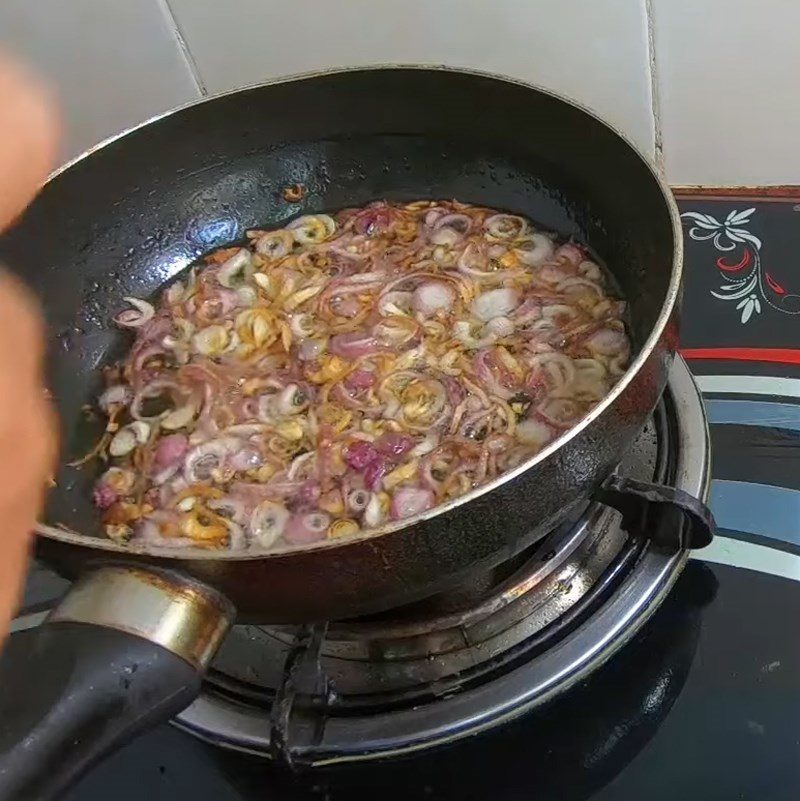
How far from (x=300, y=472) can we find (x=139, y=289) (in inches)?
15.4

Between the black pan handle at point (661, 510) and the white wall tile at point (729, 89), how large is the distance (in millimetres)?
544

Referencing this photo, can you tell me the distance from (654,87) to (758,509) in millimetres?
540

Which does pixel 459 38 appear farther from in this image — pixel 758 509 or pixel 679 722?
pixel 679 722

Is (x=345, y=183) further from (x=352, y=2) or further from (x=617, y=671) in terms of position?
(x=617, y=671)

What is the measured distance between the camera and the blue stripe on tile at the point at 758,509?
0.83m

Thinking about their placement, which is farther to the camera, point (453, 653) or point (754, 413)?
point (754, 413)

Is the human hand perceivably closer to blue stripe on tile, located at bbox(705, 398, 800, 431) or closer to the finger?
the finger

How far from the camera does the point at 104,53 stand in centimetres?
127

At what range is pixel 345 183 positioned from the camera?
119 cm

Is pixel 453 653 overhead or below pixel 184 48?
below

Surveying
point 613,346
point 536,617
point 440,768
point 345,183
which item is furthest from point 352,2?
point 440,768

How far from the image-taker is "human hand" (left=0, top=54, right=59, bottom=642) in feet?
1.67

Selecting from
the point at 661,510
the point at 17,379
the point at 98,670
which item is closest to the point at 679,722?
the point at 661,510

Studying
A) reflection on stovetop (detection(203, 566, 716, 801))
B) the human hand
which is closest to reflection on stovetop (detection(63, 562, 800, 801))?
reflection on stovetop (detection(203, 566, 716, 801))
